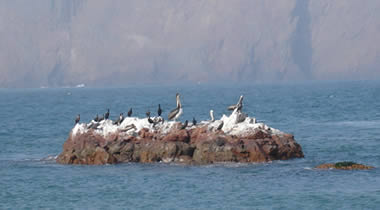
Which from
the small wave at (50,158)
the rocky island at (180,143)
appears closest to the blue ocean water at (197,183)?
the small wave at (50,158)

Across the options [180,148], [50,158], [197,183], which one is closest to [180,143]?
[180,148]

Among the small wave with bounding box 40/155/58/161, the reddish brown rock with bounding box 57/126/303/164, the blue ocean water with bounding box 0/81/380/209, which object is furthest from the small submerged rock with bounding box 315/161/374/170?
the small wave with bounding box 40/155/58/161

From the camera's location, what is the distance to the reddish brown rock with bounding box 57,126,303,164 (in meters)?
41.9

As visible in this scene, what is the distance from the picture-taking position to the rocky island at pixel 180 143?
4203 centimetres

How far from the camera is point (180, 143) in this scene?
43.2m

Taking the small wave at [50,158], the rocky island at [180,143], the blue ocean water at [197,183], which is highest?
the rocky island at [180,143]

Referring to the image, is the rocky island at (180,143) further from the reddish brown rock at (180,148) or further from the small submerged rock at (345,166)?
the small submerged rock at (345,166)

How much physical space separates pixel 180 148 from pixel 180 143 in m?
0.42

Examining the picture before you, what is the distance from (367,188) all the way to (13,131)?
42.2 metres

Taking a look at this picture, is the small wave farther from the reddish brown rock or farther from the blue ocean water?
the reddish brown rock

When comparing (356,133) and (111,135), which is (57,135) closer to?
(111,135)

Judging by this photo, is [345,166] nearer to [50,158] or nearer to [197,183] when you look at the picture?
[197,183]

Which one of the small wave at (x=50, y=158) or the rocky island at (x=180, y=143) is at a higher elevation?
the rocky island at (x=180, y=143)

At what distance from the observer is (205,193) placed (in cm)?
3456
